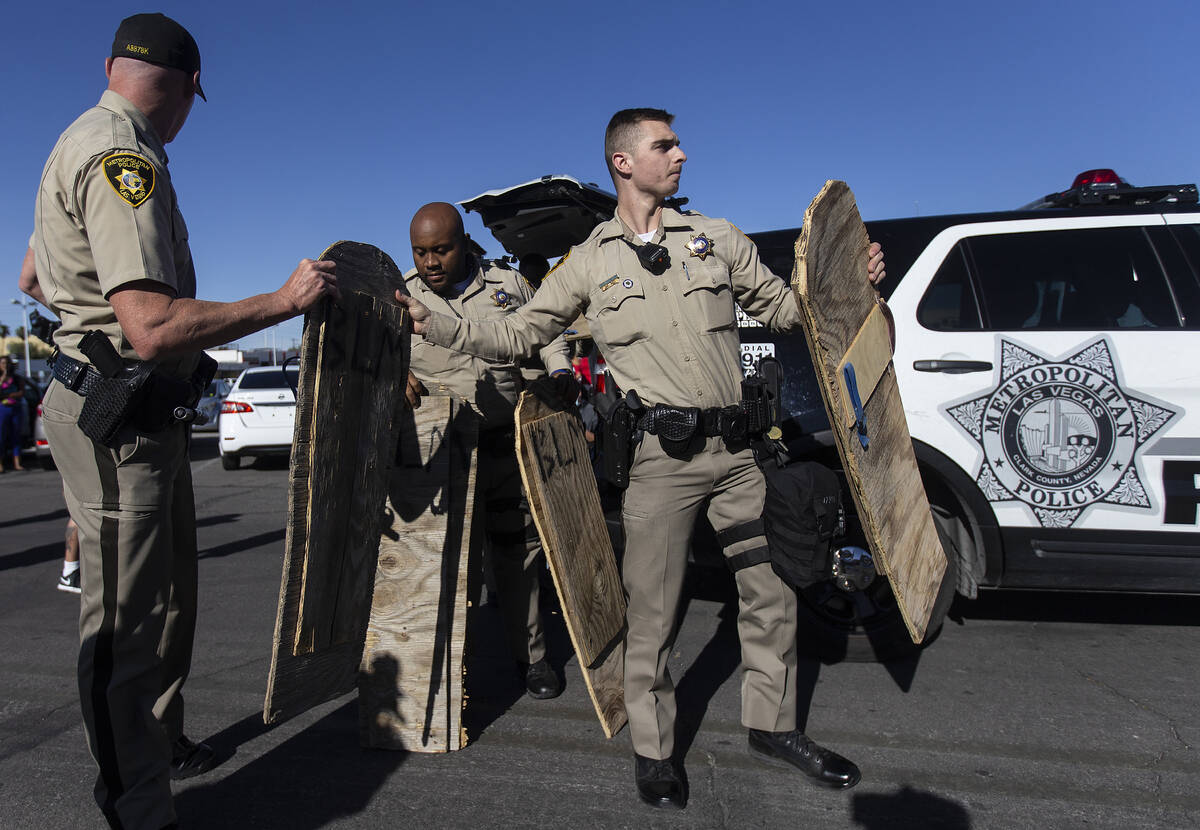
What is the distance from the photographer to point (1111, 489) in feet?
11.8

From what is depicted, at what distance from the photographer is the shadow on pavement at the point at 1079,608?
4484 millimetres

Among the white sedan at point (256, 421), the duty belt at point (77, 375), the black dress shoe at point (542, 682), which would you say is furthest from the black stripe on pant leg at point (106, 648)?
the white sedan at point (256, 421)

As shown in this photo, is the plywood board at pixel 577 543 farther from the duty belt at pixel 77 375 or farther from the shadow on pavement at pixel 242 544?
the shadow on pavement at pixel 242 544

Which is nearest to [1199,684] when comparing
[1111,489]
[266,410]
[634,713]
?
[1111,489]

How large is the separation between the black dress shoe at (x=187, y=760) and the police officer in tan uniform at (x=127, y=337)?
567 mm

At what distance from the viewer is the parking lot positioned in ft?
8.68

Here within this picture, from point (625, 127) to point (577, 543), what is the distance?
141cm

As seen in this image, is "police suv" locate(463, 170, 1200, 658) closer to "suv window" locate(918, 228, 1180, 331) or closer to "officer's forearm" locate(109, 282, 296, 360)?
"suv window" locate(918, 228, 1180, 331)

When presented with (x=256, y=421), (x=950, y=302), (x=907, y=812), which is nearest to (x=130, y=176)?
(x=907, y=812)

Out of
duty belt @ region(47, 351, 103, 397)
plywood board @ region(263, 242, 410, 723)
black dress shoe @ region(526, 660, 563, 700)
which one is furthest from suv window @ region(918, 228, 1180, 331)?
duty belt @ region(47, 351, 103, 397)

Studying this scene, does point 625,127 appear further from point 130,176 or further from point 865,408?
point 130,176

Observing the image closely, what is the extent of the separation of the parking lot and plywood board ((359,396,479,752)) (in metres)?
0.11

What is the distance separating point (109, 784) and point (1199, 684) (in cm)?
390

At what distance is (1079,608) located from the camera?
4.68m
